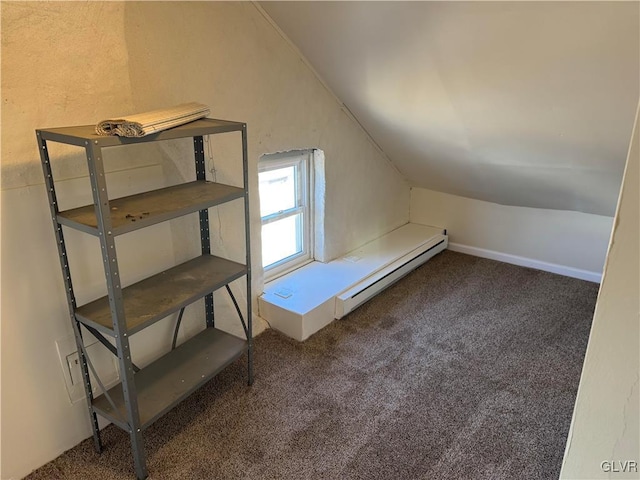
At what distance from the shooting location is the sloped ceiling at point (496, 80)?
1.63 m

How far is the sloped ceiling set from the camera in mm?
1633

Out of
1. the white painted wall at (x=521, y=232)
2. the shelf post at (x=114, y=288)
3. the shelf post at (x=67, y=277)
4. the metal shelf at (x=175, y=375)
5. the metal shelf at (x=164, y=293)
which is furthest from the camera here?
the white painted wall at (x=521, y=232)

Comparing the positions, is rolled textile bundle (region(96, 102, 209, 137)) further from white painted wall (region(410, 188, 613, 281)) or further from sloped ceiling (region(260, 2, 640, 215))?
white painted wall (region(410, 188, 613, 281))

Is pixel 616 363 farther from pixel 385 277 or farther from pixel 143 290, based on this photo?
pixel 385 277

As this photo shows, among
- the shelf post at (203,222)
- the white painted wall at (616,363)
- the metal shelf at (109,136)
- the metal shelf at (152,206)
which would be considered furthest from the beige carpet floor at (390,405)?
the metal shelf at (109,136)

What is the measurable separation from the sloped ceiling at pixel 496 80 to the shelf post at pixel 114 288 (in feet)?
4.16

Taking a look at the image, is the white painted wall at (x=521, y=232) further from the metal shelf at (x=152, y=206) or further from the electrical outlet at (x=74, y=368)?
the electrical outlet at (x=74, y=368)

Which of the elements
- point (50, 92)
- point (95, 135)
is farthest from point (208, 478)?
point (50, 92)

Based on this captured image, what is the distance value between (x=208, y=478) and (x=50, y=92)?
154 centimetres

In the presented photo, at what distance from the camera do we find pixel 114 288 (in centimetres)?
146

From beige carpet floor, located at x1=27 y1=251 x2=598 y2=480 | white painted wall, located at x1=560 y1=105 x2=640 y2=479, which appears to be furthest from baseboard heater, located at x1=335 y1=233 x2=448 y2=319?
white painted wall, located at x1=560 y1=105 x2=640 y2=479

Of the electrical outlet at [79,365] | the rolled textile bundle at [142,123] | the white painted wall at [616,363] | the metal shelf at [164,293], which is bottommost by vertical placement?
the electrical outlet at [79,365]

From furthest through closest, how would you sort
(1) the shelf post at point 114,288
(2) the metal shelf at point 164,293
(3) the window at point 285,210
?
1. (3) the window at point 285,210
2. (2) the metal shelf at point 164,293
3. (1) the shelf post at point 114,288

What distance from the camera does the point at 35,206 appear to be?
1.57 m
